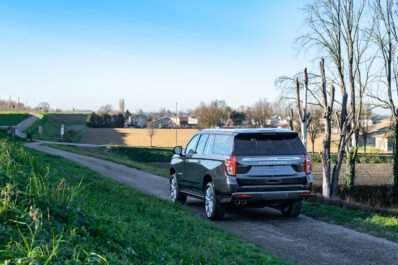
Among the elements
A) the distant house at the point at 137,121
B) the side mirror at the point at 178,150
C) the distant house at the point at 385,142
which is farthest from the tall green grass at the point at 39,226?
the distant house at the point at 137,121

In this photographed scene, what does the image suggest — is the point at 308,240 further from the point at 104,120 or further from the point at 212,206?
the point at 104,120

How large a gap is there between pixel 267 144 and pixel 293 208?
1629 millimetres

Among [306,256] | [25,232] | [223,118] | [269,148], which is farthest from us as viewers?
[223,118]

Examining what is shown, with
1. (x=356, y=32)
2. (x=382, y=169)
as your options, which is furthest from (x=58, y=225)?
(x=382, y=169)

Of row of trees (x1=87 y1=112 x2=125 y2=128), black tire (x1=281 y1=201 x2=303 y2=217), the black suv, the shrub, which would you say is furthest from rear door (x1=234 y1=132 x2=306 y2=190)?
row of trees (x1=87 y1=112 x2=125 y2=128)

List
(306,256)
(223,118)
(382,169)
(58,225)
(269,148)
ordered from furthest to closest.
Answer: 1. (223,118)
2. (382,169)
3. (269,148)
4. (306,256)
5. (58,225)

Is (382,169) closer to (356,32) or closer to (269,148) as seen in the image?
(356,32)

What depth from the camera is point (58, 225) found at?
4.95 m

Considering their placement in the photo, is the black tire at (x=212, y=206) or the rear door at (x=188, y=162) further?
the rear door at (x=188, y=162)

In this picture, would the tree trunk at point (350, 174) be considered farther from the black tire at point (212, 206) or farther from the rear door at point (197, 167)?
the black tire at point (212, 206)

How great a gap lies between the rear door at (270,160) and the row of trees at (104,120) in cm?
10486

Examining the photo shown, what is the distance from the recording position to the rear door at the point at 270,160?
984cm

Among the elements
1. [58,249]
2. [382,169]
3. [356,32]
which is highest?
[356,32]

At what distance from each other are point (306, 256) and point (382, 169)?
39411mm
